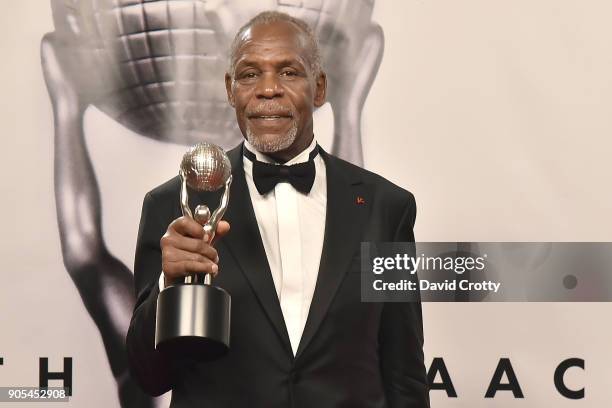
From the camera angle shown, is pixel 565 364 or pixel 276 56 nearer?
pixel 276 56

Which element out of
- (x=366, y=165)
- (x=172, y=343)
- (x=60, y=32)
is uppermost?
(x=60, y=32)

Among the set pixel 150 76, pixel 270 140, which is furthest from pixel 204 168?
pixel 150 76

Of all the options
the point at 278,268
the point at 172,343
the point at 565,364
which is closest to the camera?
the point at 172,343

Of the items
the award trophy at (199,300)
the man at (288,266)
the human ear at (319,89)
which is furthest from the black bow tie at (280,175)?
the award trophy at (199,300)

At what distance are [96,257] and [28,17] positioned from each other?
0.57 m

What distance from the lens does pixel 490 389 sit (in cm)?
234

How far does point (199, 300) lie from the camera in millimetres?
1488

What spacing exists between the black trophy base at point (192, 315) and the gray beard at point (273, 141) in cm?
38

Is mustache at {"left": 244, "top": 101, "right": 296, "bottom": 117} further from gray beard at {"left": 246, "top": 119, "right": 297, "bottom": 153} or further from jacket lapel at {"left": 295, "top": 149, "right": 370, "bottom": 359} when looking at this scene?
jacket lapel at {"left": 295, "top": 149, "right": 370, "bottom": 359}

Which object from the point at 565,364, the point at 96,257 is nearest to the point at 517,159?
the point at 565,364

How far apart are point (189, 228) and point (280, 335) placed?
319 mm

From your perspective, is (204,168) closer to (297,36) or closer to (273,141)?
(273,141)

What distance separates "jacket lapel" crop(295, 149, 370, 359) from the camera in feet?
5.71

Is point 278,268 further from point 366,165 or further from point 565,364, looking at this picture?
point 565,364
